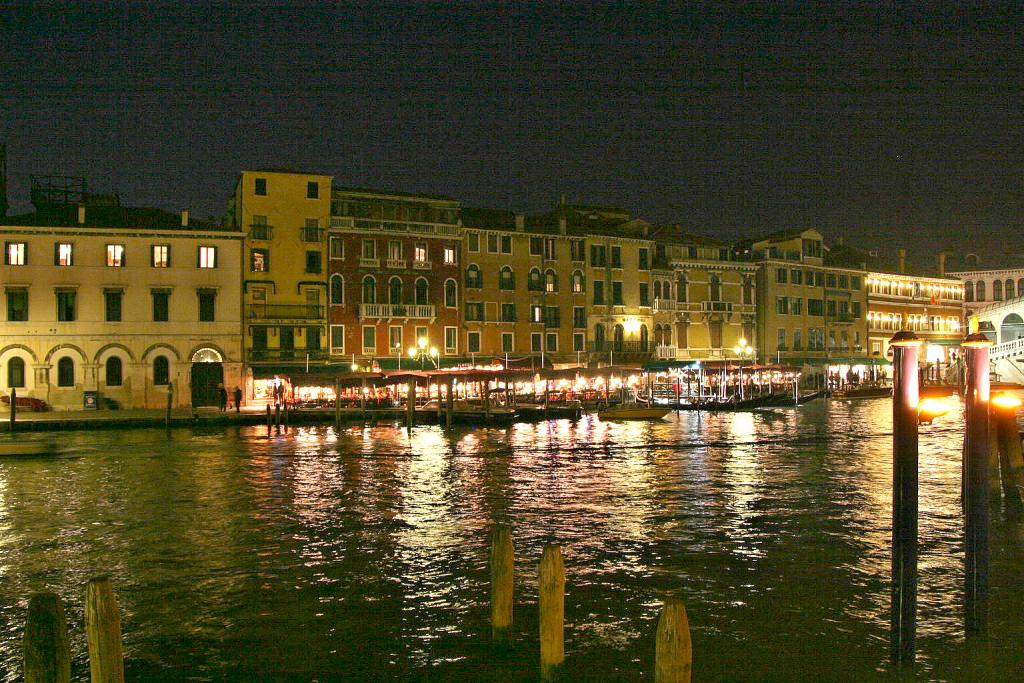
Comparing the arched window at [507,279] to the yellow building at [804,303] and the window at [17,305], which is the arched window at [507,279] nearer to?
the yellow building at [804,303]

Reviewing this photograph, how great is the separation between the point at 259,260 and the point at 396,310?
765cm

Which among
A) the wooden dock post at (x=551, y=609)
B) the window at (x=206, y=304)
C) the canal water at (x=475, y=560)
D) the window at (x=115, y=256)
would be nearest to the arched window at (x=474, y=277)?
the window at (x=206, y=304)

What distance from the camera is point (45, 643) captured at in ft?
21.1

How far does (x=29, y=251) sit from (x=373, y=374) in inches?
673

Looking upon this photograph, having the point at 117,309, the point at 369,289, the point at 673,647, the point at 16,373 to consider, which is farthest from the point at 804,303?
the point at 673,647

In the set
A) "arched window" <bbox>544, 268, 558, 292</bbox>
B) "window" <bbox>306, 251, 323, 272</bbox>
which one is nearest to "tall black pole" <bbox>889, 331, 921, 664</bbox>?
"window" <bbox>306, 251, 323, 272</bbox>

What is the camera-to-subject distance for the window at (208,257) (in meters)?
45.3

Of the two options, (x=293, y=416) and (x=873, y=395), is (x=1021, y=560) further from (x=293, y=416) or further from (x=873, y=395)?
(x=873, y=395)

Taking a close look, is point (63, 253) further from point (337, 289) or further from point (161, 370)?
point (337, 289)

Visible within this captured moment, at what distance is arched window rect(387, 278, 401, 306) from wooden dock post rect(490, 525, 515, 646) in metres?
40.9

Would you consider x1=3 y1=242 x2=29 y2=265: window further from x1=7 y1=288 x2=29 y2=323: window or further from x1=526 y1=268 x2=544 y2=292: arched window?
x1=526 y1=268 x2=544 y2=292: arched window

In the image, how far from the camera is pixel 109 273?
43.6 meters

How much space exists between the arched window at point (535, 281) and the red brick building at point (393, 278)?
201 inches

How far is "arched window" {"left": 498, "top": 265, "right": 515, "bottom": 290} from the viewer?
54.1m
